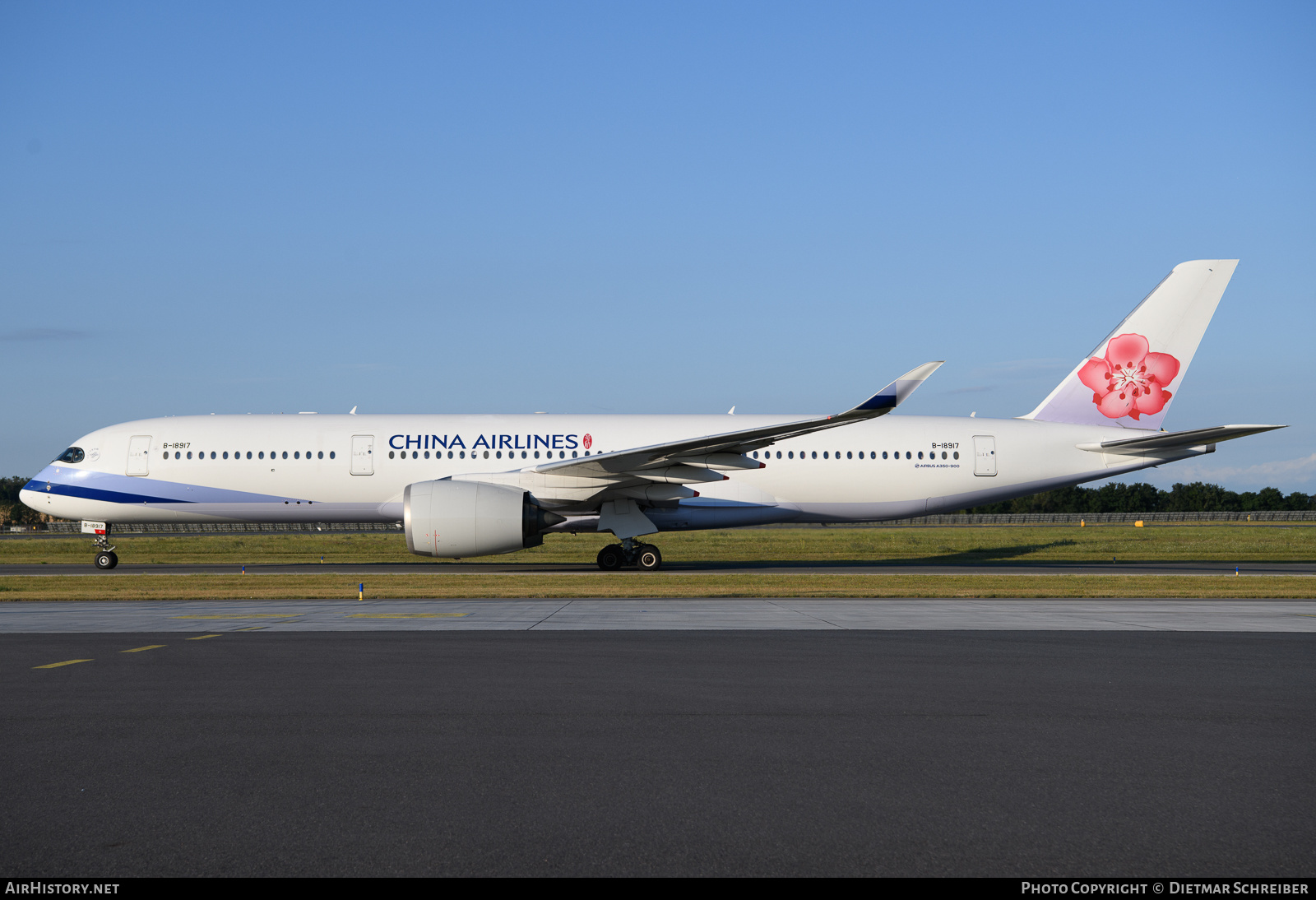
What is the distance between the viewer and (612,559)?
22.3 metres

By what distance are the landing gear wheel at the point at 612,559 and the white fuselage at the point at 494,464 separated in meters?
1.25

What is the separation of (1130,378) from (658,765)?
2409 centimetres

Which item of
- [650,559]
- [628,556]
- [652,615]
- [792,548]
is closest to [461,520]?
[628,556]

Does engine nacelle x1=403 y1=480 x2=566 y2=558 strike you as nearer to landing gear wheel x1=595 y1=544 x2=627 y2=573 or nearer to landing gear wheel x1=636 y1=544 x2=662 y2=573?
landing gear wheel x1=595 y1=544 x2=627 y2=573

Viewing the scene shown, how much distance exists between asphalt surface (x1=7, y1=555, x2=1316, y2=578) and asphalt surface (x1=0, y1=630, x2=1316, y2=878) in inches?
501

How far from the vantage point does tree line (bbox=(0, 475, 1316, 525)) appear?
10088 cm

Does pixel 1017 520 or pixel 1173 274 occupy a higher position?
pixel 1173 274

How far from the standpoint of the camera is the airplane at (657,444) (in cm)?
2345

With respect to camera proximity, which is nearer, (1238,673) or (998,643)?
(1238,673)

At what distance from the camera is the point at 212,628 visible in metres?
11.0

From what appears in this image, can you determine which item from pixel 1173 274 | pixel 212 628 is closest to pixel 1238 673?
pixel 212 628

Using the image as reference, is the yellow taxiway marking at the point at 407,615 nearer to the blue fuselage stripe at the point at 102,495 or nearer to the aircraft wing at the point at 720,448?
the aircraft wing at the point at 720,448
